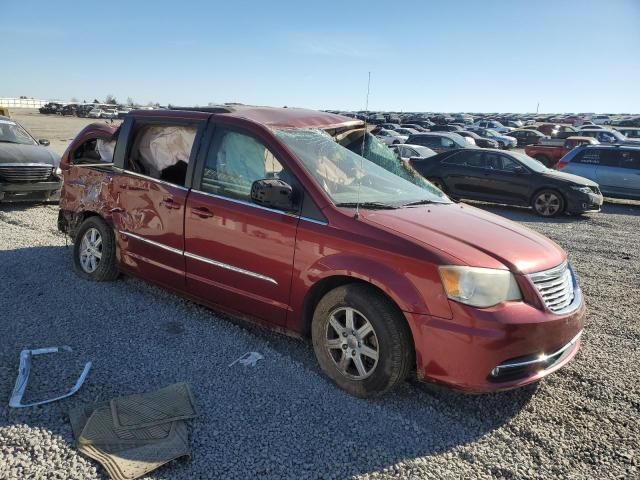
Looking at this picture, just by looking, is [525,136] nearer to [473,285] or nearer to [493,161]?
[493,161]

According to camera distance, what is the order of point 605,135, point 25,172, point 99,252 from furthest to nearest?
point 605,135 → point 25,172 → point 99,252

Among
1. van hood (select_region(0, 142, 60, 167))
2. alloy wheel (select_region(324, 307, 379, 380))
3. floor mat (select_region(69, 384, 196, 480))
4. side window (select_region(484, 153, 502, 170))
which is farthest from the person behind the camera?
side window (select_region(484, 153, 502, 170))

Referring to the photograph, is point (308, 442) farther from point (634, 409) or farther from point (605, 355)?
point (605, 355)

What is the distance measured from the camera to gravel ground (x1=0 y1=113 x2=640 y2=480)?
2.75 meters

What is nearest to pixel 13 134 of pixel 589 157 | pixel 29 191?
pixel 29 191

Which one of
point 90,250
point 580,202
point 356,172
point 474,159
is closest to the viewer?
point 356,172

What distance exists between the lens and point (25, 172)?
28.5ft

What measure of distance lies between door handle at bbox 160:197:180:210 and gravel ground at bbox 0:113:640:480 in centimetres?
96

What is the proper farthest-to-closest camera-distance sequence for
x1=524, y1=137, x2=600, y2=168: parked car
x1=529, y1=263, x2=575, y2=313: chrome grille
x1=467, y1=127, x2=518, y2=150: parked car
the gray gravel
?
1. x1=467, y1=127, x2=518, y2=150: parked car
2. x1=524, y1=137, x2=600, y2=168: parked car
3. x1=529, y1=263, x2=575, y2=313: chrome grille
4. the gray gravel

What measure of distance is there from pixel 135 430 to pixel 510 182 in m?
11.1

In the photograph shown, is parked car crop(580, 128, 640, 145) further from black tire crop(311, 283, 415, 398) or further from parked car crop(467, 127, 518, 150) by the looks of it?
black tire crop(311, 283, 415, 398)

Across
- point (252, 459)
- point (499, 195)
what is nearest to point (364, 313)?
point (252, 459)

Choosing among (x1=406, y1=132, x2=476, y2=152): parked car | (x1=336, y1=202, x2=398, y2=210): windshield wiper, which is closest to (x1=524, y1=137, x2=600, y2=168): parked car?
(x1=406, y1=132, x2=476, y2=152): parked car

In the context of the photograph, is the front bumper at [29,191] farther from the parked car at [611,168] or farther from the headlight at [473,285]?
the parked car at [611,168]
